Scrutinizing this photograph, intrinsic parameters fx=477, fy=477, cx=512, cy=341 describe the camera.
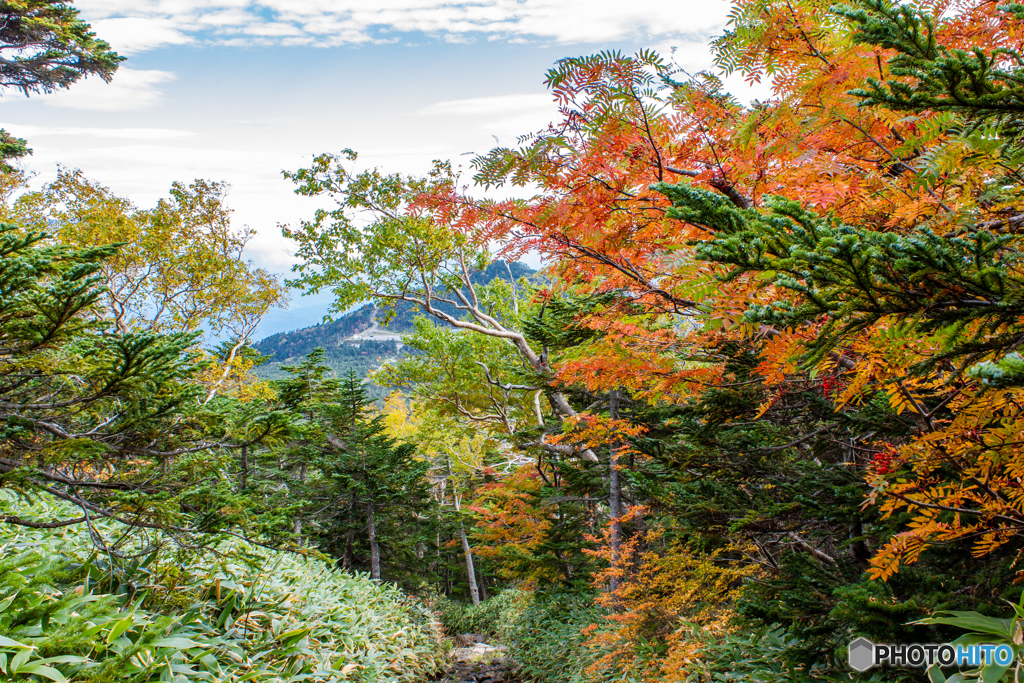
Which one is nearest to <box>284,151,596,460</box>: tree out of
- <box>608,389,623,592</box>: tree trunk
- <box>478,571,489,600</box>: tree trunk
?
<box>608,389,623,592</box>: tree trunk

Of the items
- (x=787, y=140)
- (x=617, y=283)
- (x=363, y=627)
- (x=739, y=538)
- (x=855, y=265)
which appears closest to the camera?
(x=855, y=265)

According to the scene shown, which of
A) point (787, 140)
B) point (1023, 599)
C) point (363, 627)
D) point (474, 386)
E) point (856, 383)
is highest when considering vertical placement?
point (787, 140)

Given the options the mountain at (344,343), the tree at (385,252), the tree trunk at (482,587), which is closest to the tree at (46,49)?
the tree at (385,252)

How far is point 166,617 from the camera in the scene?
13.2ft

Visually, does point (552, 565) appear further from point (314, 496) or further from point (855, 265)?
point (855, 265)

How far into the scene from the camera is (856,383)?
189 cm

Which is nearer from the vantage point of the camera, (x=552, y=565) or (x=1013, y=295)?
(x=1013, y=295)

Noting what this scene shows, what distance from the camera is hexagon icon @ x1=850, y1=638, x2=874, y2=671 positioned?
3170mm

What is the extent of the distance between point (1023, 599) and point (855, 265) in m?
1.77

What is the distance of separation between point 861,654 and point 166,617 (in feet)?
17.6

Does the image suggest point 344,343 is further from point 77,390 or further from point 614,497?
point 77,390

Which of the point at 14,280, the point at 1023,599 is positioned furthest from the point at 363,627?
the point at 1023,599
